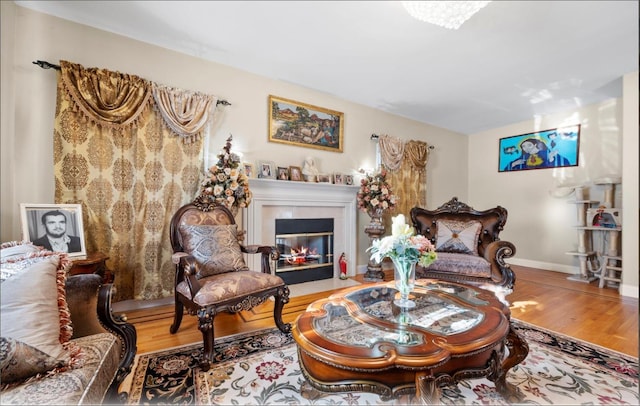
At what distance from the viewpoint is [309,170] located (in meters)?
3.77

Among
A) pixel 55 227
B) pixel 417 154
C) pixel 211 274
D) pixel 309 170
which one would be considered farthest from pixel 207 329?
pixel 417 154

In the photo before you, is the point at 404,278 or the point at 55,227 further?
the point at 55,227

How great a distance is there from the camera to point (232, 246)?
234 centimetres

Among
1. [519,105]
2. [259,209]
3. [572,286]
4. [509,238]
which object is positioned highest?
[519,105]

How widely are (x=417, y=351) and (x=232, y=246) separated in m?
1.72

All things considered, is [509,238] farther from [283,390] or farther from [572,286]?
[283,390]

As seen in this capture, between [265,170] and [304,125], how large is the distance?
3.02 ft

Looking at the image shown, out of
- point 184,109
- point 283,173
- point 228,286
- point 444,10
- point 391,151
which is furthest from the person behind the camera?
point 391,151

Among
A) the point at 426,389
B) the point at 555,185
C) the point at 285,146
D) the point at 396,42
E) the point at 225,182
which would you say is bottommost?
the point at 426,389

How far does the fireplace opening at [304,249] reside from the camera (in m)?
3.66

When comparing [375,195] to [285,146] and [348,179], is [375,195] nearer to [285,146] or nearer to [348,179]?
[348,179]

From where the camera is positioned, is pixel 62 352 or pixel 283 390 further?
pixel 283 390

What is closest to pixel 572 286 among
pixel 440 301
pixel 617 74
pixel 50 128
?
pixel 617 74

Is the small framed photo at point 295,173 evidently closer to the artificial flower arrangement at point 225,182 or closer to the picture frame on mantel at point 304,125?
the picture frame on mantel at point 304,125
